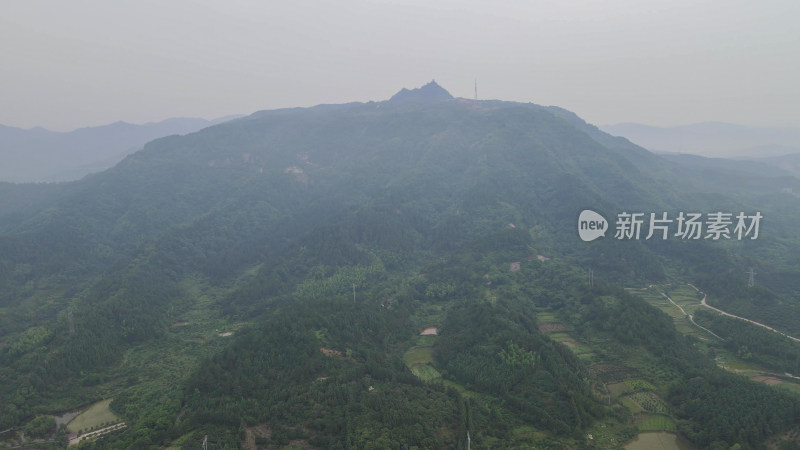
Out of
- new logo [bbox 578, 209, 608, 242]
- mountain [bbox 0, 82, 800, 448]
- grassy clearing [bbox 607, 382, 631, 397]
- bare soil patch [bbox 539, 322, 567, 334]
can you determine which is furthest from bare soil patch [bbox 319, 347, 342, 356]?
new logo [bbox 578, 209, 608, 242]

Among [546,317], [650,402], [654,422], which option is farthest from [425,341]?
[654,422]

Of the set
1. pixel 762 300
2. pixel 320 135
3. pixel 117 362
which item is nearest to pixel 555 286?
pixel 762 300

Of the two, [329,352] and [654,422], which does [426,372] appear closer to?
[329,352]

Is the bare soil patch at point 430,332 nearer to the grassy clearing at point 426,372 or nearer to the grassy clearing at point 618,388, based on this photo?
the grassy clearing at point 426,372

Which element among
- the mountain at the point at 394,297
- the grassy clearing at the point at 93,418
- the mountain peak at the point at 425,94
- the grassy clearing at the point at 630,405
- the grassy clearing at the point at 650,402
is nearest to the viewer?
the mountain at the point at 394,297

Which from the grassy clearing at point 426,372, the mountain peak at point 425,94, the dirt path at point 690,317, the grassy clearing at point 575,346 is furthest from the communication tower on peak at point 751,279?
the mountain peak at point 425,94

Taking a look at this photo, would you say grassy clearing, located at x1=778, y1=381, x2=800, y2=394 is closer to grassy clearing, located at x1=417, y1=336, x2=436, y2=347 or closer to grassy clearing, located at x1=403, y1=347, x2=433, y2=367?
grassy clearing, located at x1=403, y1=347, x2=433, y2=367
